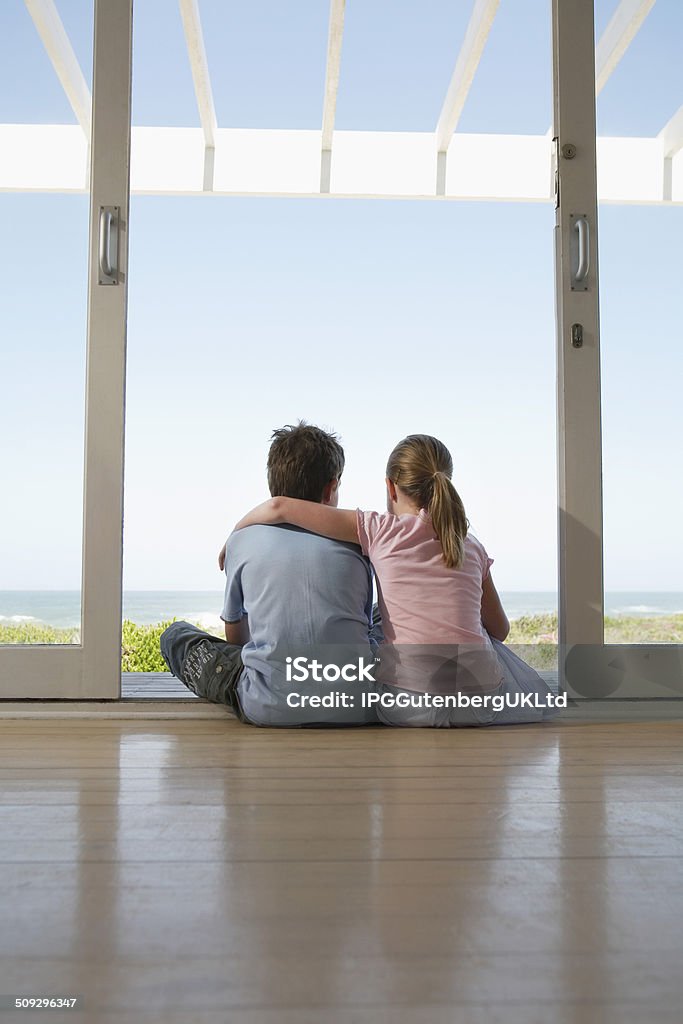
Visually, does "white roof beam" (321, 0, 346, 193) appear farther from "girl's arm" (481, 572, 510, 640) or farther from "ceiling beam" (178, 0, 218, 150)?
"girl's arm" (481, 572, 510, 640)

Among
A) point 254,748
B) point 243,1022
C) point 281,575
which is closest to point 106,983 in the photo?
point 243,1022

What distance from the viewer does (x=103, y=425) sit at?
8.02 ft

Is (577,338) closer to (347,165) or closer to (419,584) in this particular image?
(419,584)

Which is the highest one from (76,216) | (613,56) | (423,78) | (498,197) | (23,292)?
(423,78)

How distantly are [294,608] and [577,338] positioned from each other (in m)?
1.10

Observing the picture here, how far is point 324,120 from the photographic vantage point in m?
5.00

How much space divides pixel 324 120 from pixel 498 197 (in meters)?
1.12

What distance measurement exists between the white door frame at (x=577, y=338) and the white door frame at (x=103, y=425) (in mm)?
1184

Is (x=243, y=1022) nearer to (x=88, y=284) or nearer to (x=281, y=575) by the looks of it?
(x=281, y=575)

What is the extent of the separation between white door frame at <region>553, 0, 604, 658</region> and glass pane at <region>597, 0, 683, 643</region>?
0.17 feet

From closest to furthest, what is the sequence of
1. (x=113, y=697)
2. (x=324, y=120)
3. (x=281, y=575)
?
(x=281, y=575) < (x=113, y=697) < (x=324, y=120)

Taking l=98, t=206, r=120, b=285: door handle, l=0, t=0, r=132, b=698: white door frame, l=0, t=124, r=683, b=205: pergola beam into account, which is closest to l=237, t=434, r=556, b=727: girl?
l=0, t=0, r=132, b=698: white door frame

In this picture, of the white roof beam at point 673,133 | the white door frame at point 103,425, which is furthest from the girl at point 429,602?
the white roof beam at point 673,133

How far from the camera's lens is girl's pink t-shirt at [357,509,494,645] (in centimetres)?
217
